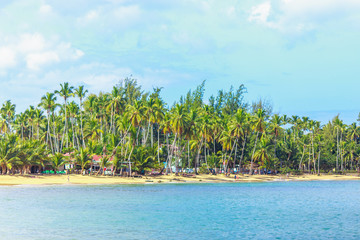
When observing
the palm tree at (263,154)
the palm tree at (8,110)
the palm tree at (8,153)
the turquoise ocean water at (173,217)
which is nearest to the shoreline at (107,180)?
the palm tree at (8,153)

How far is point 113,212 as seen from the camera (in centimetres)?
4425

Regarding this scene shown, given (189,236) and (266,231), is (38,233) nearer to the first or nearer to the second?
(189,236)

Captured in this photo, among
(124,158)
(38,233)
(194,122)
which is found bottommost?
(38,233)

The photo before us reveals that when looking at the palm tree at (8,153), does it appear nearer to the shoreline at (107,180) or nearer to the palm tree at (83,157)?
the shoreline at (107,180)

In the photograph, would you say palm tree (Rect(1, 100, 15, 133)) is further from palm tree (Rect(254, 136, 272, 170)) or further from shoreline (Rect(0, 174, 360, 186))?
palm tree (Rect(254, 136, 272, 170))

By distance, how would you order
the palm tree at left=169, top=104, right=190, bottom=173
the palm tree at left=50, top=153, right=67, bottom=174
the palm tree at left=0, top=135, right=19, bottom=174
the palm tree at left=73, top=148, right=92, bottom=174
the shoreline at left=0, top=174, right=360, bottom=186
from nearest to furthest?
1. the shoreline at left=0, top=174, right=360, bottom=186
2. the palm tree at left=0, top=135, right=19, bottom=174
3. the palm tree at left=73, top=148, right=92, bottom=174
4. the palm tree at left=50, top=153, right=67, bottom=174
5. the palm tree at left=169, top=104, right=190, bottom=173

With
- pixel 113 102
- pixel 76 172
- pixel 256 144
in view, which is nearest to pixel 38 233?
pixel 76 172

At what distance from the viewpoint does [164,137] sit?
438 ft

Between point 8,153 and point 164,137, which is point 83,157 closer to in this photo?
point 8,153

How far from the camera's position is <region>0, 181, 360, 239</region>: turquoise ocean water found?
32125 millimetres

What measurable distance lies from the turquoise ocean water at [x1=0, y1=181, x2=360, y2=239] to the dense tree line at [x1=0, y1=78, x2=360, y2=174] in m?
32.4

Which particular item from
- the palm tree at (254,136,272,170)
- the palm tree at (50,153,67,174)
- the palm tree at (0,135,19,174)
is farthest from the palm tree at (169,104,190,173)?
the palm tree at (0,135,19,174)

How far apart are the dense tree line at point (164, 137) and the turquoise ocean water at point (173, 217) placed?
106 feet

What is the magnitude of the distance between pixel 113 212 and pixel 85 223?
8.00 meters
